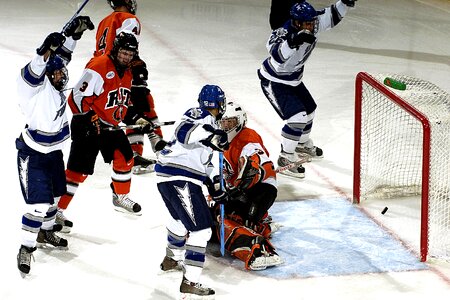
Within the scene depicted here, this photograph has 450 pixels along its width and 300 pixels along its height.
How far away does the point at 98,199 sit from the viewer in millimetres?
5840

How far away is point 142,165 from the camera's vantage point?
20.7 ft

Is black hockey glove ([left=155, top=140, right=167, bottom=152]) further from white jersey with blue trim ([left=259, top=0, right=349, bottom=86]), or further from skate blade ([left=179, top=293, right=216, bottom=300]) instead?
skate blade ([left=179, top=293, right=216, bottom=300])

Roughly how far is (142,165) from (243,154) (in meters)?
1.25

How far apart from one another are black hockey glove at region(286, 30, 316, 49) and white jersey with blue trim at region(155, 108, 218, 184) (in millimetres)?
1354

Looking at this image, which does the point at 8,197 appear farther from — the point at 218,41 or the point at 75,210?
the point at 218,41

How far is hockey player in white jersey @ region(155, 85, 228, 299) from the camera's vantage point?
4539 millimetres

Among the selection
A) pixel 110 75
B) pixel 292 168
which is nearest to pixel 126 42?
pixel 110 75

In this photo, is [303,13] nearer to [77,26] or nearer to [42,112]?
[77,26]

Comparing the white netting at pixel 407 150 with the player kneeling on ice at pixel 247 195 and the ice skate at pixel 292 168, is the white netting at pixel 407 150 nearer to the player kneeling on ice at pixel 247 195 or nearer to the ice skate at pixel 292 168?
the ice skate at pixel 292 168

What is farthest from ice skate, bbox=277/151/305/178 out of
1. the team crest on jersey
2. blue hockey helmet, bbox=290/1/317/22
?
the team crest on jersey

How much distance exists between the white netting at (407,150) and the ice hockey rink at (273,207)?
0.16m

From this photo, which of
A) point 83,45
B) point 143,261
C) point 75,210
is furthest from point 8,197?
point 83,45

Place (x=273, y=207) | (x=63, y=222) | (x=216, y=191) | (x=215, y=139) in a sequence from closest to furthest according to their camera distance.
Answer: (x=215, y=139) → (x=216, y=191) → (x=63, y=222) → (x=273, y=207)

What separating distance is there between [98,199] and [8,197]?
1.64 feet
